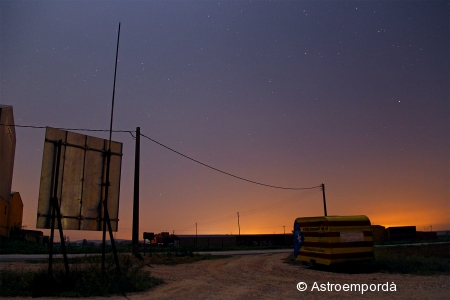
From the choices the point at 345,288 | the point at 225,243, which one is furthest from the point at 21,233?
the point at 345,288

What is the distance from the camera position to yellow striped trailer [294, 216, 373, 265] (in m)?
15.9

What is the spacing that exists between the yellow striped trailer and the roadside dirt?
0.96m

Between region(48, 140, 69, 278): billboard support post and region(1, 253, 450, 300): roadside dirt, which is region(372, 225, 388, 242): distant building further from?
region(48, 140, 69, 278): billboard support post

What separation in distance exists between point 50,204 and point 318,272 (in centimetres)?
1025

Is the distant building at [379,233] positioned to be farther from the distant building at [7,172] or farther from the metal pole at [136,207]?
the metal pole at [136,207]

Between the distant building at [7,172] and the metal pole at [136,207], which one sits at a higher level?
the distant building at [7,172]

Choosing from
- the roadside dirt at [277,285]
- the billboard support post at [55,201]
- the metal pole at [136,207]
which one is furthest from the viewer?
the metal pole at [136,207]

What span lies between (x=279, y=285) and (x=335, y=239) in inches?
180

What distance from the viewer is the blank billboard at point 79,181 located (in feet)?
36.4

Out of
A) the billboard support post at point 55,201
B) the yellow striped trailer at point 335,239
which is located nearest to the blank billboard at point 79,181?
the billboard support post at point 55,201

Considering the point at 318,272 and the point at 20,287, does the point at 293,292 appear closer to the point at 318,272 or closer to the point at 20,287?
the point at 318,272

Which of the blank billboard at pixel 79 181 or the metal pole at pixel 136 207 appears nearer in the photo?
the blank billboard at pixel 79 181

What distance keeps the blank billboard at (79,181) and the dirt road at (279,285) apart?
110 inches

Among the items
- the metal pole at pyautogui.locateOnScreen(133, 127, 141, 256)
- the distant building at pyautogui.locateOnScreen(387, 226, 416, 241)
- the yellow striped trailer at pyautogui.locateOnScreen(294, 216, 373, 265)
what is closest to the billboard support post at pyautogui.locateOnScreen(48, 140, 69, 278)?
the yellow striped trailer at pyautogui.locateOnScreen(294, 216, 373, 265)
